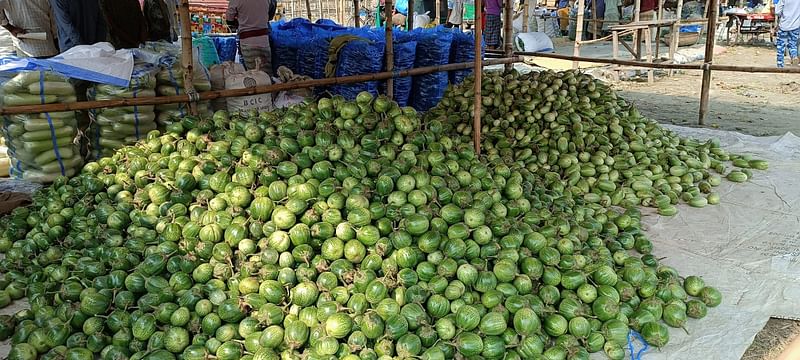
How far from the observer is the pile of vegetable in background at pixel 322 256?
2.24 metres

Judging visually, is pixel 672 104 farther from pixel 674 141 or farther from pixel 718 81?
pixel 674 141

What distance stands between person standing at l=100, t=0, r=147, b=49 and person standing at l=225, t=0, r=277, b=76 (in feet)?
3.29

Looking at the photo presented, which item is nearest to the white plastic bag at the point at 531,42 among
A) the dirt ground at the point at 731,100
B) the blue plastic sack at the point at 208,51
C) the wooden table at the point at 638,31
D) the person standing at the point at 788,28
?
the wooden table at the point at 638,31

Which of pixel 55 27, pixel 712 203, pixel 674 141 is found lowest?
pixel 712 203

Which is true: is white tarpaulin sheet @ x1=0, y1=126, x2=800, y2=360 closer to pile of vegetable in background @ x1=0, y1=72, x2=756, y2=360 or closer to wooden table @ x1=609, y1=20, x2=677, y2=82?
pile of vegetable in background @ x1=0, y1=72, x2=756, y2=360

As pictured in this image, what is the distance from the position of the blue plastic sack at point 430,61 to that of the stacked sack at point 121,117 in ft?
9.98

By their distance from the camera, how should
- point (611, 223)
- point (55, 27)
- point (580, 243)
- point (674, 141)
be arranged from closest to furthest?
point (580, 243)
point (611, 223)
point (674, 141)
point (55, 27)

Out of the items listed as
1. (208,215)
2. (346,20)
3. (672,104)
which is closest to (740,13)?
(672,104)

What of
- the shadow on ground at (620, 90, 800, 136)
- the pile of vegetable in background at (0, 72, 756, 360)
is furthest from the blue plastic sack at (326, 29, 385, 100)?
the shadow on ground at (620, 90, 800, 136)

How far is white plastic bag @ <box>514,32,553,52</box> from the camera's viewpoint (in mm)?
10953

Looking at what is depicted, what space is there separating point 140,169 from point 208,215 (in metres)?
0.82

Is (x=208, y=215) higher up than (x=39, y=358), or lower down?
higher up

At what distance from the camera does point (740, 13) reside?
15.0m

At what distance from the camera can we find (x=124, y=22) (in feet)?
20.2
